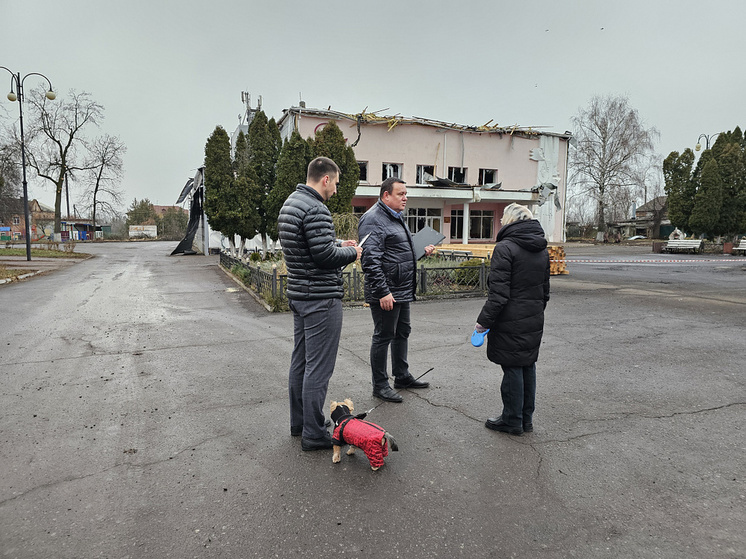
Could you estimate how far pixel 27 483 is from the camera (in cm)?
285

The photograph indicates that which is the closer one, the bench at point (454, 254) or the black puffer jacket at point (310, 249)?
the black puffer jacket at point (310, 249)

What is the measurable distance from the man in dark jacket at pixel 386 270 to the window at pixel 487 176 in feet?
98.3

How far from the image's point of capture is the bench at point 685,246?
2827cm

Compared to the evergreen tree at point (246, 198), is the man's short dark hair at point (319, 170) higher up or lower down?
lower down

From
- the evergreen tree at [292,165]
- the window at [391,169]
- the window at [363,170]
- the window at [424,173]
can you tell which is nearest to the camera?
the evergreen tree at [292,165]

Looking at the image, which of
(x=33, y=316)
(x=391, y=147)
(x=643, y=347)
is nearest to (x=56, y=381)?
(x=33, y=316)

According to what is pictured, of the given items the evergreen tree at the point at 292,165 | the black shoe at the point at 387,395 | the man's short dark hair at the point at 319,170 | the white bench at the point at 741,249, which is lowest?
the black shoe at the point at 387,395

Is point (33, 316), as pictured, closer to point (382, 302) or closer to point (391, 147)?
point (382, 302)

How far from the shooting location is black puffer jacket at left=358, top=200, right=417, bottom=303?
13.6 feet

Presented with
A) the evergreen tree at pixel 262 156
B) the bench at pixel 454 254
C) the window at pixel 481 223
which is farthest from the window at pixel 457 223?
the evergreen tree at pixel 262 156

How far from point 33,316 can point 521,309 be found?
903cm

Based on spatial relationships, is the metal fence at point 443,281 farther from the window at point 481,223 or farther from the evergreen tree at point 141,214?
the evergreen tree at point 141,214

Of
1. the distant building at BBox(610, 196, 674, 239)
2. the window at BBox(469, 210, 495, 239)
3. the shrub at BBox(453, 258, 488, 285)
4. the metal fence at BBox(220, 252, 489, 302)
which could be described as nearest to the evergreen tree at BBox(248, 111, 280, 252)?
the metal fence at BBox(220, 252, 489, 302)

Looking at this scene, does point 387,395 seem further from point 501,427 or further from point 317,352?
point 317,352
